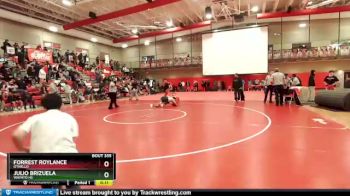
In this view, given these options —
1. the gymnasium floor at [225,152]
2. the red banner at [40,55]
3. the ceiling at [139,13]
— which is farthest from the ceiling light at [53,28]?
the gymnasium floor at [225,152]

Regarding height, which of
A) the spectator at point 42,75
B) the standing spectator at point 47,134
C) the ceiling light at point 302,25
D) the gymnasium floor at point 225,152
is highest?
the ceiling light at point 302,25

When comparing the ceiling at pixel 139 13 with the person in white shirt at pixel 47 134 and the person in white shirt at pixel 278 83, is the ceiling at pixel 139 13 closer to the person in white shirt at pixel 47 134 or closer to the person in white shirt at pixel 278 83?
the person in white shirt at pixel 278 83

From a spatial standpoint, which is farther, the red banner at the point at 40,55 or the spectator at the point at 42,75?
the red banner at the point at 40,55

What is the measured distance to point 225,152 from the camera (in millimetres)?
4793

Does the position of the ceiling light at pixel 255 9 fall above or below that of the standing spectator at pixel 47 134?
above

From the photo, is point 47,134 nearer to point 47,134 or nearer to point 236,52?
point 47,134

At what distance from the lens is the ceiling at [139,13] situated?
18.8m

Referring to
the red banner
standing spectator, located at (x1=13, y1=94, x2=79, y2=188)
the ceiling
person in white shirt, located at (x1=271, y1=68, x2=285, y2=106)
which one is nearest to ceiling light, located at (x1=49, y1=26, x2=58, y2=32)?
the ceiling

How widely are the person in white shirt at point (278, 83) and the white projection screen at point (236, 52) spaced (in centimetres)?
1290

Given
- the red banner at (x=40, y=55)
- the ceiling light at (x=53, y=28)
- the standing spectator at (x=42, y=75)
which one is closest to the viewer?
the standing spectator at (x=42, y=75)

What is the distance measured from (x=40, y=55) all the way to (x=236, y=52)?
16.8m
